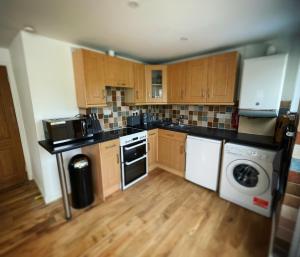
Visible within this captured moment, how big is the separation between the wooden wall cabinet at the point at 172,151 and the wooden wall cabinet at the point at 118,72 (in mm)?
1138

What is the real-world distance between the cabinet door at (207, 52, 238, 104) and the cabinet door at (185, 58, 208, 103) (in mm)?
84

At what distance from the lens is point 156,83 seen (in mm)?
3012

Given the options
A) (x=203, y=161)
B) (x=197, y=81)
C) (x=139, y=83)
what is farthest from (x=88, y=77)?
(x=203, y=161)

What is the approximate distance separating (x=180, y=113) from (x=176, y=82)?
69 cm

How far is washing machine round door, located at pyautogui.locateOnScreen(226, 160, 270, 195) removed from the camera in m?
1.79

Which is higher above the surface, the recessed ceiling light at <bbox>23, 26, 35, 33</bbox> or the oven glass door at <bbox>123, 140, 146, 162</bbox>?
the recessed ceiling light at <bbox>23, 26, 35, 33</bbox>

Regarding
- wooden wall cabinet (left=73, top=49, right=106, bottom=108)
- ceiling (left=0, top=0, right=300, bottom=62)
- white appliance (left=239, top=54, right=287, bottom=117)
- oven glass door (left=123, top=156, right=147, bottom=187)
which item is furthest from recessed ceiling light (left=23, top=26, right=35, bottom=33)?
white appliance (left=239, top=54, right=287, bottom=117)

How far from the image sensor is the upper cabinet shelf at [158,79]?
2105 millimetres

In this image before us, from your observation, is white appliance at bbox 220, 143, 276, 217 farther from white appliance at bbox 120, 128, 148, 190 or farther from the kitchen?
white appliance at bbox 120, 128, 148, 190

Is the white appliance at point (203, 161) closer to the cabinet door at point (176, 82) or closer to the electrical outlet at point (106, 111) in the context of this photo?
the cabinet door at point (176, 82)

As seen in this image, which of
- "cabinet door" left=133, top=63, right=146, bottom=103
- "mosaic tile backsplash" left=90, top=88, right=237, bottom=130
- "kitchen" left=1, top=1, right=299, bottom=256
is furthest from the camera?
"cabinet door" left=133, top=63, right=146, bottom=103

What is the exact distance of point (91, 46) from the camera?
2270mm

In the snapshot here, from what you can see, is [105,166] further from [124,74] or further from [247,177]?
[247,177]

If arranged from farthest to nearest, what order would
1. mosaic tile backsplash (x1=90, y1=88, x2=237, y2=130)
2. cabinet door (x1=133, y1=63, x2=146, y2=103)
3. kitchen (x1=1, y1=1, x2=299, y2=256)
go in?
cabinet door (x1=133, y1=63, x2=146, y2=103), mosaic tile backsplash (x1=90, y1=88, x2=237, y2=130), kitchen (x1=1, y1=1, x2=299, y2=256)
